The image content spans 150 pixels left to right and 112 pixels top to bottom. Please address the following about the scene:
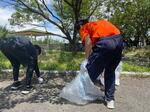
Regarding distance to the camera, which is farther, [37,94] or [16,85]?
[16,85]

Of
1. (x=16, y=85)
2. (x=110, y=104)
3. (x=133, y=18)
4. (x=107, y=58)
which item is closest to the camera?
(x=107, y=58)

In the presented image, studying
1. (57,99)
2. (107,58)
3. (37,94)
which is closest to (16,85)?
(37,94)

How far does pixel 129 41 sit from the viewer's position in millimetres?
44125

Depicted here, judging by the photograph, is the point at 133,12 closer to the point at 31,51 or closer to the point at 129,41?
the point at 129,41

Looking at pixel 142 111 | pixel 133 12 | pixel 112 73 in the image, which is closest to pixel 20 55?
pixel 112 73

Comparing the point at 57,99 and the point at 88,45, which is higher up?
the point at 88,45

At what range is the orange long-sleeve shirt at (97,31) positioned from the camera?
6.33 meters

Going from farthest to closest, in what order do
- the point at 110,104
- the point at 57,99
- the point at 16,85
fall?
1. the point at 16,85
2. the point at 57,99
3. the point at 110,104

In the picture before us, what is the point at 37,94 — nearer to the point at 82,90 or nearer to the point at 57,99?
the point at 57,99

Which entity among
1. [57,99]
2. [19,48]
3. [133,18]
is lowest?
[57,99]

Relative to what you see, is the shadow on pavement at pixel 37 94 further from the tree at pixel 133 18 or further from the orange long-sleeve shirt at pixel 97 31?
the tree at pixel 133 18

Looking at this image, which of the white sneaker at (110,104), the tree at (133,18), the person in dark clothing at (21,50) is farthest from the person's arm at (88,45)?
the tree at (133,18)

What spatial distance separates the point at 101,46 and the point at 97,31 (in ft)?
0.94

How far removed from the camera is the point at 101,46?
626cm
